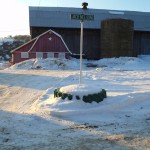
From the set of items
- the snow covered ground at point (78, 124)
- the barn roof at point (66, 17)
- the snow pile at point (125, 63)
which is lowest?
the snow pile at point (125, 63)

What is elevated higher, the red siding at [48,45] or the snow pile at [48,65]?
the red siding at [48,45]

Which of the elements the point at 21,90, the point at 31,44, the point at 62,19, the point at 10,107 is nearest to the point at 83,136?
the point at 10,107

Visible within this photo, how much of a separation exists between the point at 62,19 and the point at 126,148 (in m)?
38.2

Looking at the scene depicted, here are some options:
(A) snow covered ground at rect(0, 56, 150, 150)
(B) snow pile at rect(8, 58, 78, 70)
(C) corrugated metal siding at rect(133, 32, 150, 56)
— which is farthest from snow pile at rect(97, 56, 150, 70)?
(A) snow covered ground at rect(0, 56, 150, 150)

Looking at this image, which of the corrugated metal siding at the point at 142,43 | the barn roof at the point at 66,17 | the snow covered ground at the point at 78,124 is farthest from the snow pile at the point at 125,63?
the snow covered ground at the point at 78,124

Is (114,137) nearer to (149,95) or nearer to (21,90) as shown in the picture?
(149,95)

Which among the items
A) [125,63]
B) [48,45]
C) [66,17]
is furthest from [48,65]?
[66,17]

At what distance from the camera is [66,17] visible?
43938 millimetres

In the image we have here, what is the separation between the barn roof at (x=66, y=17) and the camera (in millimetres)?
42812

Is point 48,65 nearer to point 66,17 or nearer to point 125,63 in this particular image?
point 125,63

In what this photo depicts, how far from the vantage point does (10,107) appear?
36.3ft

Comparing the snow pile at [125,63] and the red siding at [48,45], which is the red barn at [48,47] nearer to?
the red siding at [48,45]

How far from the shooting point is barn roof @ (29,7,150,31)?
4281 cm

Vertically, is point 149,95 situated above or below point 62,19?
below
